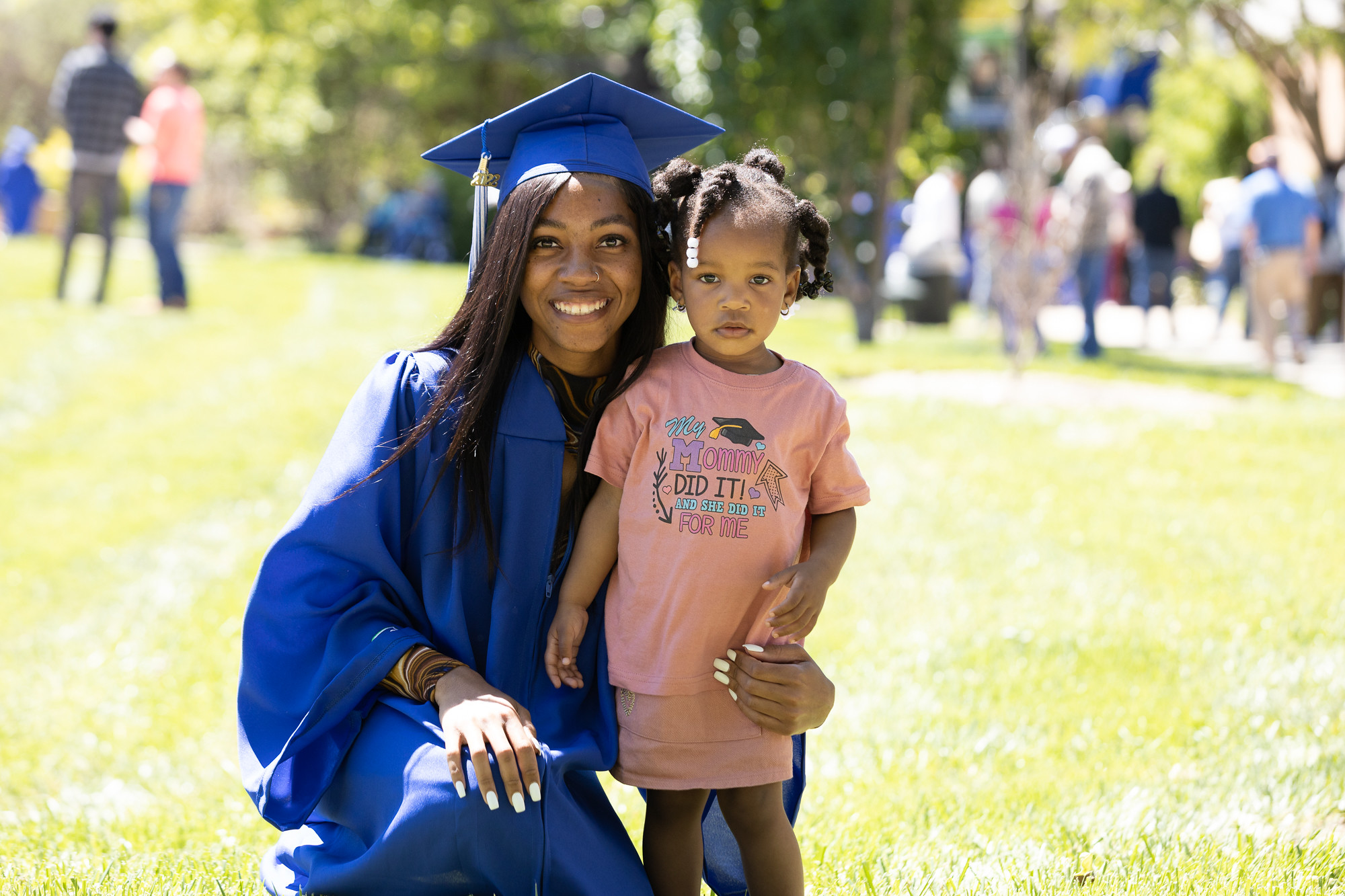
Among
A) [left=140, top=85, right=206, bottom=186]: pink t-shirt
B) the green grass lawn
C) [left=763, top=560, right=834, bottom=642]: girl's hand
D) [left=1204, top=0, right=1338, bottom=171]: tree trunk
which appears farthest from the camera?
[left=1204, top=0, right=1338, bottom=171]: tree trunk

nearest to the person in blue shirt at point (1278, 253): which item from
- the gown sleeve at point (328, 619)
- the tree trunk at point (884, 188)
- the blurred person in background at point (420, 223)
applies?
the tree trunk at point (884, 188)

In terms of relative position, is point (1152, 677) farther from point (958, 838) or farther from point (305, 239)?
point (305, 239)

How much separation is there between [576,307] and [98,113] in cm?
1010

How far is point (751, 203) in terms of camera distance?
2.40 metres

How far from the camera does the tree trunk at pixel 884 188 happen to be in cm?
1179

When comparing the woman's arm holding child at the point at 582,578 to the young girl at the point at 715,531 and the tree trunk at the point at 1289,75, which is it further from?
the tree trunk at the point at 1289,75

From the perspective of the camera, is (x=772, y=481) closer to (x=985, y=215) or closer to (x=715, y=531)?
(x=715, y=531)

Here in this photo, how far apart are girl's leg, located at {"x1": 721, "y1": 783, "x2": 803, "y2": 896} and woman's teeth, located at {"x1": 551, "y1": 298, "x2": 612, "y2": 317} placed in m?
0.96

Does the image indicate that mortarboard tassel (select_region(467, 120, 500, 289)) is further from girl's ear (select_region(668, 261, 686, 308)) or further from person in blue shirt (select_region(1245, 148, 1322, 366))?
person in blue shirt (select_region(1245, 148, 1322, 366))

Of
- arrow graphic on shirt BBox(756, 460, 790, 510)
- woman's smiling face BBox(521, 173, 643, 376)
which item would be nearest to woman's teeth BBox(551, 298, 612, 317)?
woman's smiling face BBox(521, 173, 643, 376)

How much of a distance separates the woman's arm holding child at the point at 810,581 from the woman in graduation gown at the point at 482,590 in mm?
70

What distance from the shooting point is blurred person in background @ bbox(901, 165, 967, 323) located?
15266mm

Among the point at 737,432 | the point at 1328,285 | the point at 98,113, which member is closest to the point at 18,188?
the point at 98,113

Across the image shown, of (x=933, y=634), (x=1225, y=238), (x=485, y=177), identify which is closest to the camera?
(x=485, y=177)
